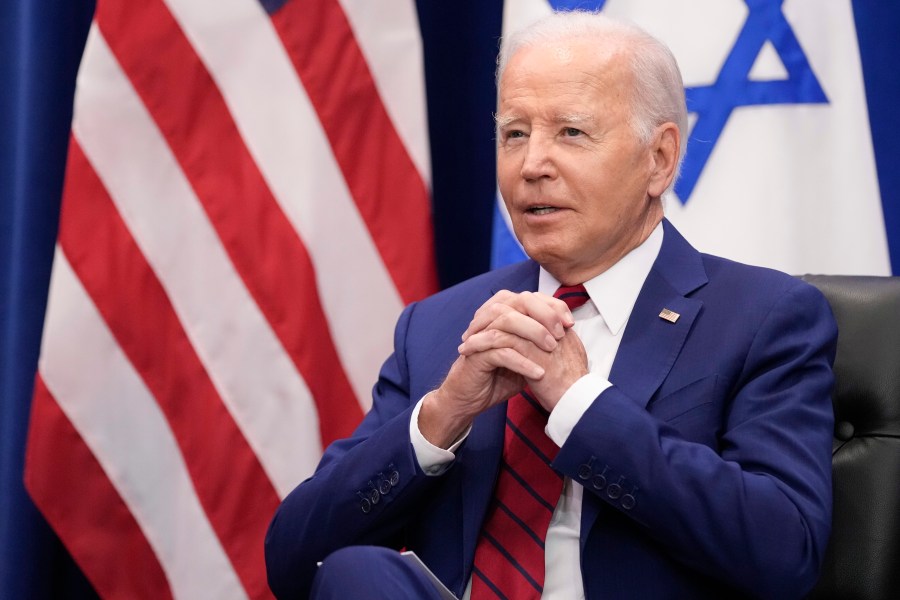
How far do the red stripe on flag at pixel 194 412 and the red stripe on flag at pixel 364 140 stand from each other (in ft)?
1.62

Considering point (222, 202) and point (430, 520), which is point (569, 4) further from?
point (430, 520)

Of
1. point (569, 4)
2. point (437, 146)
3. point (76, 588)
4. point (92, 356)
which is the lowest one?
point (76, 588)

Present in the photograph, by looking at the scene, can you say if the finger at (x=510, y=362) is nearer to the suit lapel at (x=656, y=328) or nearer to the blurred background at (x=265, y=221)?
the suit lapel at (x=656, y=328)

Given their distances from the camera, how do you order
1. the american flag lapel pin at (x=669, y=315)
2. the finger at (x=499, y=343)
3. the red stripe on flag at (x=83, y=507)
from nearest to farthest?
the finger at (x=499, y=343)
the american flag lapel pin at (x=669, y=315)
the red stripe on flag at (x=83, y=507)

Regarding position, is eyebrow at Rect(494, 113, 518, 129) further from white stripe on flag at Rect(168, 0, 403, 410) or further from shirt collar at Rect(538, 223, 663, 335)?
white stripe on flag at Rect(168, 0, 403, 410)

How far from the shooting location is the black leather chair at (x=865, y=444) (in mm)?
1735

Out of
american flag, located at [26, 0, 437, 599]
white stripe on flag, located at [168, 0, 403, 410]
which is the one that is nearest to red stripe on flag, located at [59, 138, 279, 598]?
american flag, located at [26, 0, 437, 599]

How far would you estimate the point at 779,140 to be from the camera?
2395 millimetres

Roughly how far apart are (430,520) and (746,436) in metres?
0.50

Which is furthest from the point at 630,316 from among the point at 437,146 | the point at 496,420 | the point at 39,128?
the point at 39,128

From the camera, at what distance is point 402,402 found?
191 cm

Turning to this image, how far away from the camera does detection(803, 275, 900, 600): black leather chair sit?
1.74 m

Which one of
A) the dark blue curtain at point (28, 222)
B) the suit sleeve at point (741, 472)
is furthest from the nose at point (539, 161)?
the dark blue curtain at point (28, 222)

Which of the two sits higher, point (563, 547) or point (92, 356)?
point (92, 356)
